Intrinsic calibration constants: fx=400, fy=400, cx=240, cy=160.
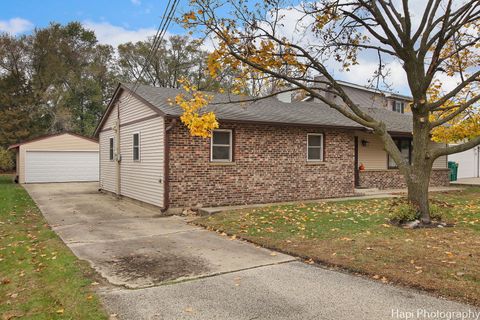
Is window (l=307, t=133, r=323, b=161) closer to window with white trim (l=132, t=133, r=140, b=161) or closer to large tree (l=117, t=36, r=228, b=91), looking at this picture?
window with white trim (l=132, t=133, r=140, b=161)

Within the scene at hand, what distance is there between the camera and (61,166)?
27.4 m

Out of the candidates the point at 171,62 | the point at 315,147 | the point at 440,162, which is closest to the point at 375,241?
the point at 315,147

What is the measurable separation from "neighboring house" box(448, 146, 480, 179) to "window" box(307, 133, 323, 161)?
15230mm

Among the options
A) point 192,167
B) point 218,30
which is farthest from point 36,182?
point 218,30

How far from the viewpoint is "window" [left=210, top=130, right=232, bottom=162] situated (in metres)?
13.1

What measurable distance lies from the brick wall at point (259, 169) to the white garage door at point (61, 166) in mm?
18085

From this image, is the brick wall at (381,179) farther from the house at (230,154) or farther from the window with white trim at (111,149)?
the window with white trim at (111,149)

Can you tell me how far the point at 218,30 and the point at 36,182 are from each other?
2291 centimetres

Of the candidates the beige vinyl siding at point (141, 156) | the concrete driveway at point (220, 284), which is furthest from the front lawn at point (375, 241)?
the beige vinyl siding at point (141, 156)

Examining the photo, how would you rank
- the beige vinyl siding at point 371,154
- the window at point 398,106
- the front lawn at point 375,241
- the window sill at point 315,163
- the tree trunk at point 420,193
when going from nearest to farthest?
the front lawn at point 375,241
the tree trunk at point 420,193
the window sill at point 315,163
the beige vinyl siding at point 371,154
the window at point 398,106

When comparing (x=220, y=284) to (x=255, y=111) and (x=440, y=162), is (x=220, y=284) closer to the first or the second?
(x=255, y=111)

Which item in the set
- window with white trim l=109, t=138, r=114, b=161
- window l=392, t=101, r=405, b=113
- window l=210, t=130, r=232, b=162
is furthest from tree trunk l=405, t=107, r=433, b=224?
window l=392, t=101, r=405, b=113

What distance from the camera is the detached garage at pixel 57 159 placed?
26.4 m

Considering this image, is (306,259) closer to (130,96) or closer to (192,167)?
(192,167)
